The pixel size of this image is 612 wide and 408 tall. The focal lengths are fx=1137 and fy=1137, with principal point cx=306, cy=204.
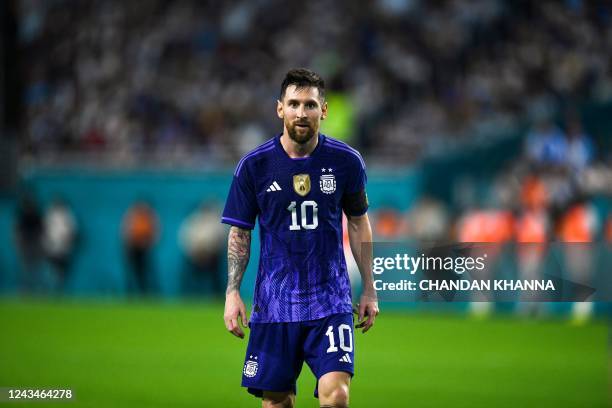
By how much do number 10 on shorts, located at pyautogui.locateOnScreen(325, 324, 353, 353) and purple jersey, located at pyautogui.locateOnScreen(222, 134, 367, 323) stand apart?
0.10m

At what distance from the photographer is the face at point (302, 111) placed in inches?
252

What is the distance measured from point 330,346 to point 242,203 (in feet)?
3.22

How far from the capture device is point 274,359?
21.6ft

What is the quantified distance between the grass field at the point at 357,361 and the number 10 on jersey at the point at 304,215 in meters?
3.92

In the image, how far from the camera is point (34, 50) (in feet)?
91.5

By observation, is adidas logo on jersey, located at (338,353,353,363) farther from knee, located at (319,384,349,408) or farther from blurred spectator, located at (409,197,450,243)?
blurred spectator, located at (409,197,450,243)

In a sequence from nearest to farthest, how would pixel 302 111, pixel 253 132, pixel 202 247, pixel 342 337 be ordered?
pixel 302 111 → pixel 342 337 → pixel 202 247 → pixel 253 132

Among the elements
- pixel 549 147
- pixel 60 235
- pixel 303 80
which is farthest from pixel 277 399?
pixel 60 235

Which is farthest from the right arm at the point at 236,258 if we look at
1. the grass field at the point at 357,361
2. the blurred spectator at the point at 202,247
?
the blurred spectator at the point at 202,247

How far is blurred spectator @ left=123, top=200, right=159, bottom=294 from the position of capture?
76.8 feet

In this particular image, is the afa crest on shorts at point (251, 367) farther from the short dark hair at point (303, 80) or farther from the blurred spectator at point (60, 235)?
the blurred spectator at point (60, 235)

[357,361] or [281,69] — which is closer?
[357,361]

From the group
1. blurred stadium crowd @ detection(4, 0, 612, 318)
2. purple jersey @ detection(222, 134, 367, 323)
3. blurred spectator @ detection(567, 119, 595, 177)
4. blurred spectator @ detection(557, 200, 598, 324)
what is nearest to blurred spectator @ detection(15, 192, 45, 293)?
blurred stadium crowd @ detection(4, 0, 612, 318)

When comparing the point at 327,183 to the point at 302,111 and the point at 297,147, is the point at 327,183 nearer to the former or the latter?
the point at 297,147
